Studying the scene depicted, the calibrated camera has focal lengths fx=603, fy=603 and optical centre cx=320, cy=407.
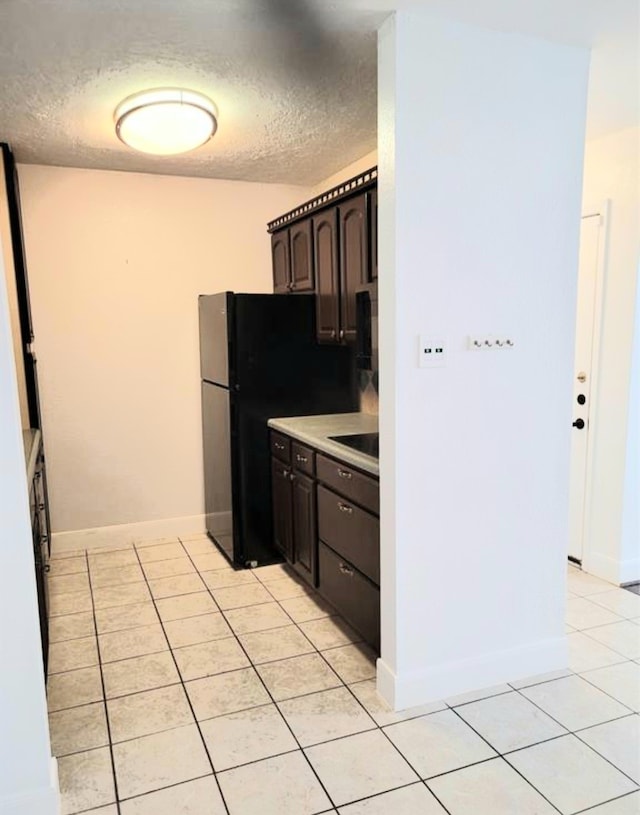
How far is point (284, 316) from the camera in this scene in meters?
3.50

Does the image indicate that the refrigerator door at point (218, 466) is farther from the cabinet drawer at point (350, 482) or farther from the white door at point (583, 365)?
the white door at point (583, 365)

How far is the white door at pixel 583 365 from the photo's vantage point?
10.8ft

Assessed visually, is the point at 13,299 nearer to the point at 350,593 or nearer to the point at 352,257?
the point at 352,257

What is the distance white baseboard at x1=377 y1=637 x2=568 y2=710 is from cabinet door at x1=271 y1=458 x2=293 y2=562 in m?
1.16

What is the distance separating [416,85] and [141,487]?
10.1 ft

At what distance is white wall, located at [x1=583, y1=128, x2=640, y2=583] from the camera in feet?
10.2

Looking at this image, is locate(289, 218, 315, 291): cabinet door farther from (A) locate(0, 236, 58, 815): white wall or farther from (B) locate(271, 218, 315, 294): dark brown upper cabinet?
(A) locate(0, 236, 58, 815): white wall

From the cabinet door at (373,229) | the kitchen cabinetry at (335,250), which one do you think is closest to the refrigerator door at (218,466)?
the kitchen cabinetry at (335,250)

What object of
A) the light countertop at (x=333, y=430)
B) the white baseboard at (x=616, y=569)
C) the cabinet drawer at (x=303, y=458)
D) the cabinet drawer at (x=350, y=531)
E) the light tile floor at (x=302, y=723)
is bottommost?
the light tile floor at (x=302, y=723)

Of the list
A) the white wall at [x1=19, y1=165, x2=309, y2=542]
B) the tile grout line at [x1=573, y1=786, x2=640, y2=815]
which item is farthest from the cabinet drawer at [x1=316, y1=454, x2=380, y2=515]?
the white wall at [x1=19, y1=165, x2=309, y2=542]

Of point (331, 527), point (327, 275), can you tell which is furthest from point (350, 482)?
point (327, 275)

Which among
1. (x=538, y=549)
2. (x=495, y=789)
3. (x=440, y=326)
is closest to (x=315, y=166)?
(x=440, y=326)

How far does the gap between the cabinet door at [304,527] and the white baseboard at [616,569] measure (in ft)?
5.32

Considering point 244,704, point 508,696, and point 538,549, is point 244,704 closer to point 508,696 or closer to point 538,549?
point 508,696
